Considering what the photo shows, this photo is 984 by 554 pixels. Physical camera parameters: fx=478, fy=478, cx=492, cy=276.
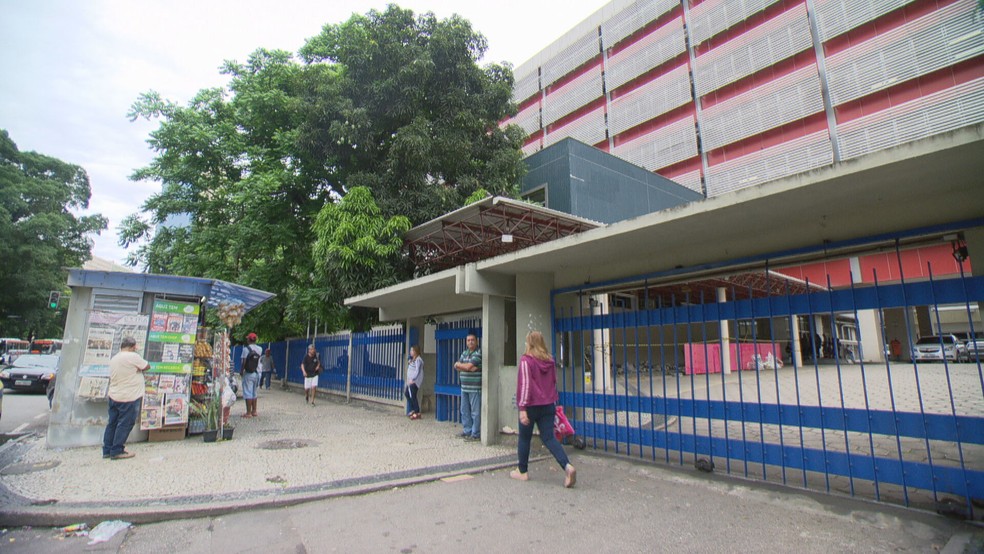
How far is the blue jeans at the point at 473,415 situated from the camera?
8039 millimetres

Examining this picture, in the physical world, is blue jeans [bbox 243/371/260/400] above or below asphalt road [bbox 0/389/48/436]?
above

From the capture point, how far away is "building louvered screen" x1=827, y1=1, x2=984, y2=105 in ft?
69.1

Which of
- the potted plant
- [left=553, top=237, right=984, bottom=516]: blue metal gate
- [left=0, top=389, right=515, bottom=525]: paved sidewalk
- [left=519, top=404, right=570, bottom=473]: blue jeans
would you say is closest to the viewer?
[left=553, top=237, right=984, bottom=516]: blue metal gate

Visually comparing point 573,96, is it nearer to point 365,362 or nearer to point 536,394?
point 365,362

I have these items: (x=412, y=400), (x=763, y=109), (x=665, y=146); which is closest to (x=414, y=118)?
(x=412, y=400)

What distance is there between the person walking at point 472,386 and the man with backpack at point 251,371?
4929 mm

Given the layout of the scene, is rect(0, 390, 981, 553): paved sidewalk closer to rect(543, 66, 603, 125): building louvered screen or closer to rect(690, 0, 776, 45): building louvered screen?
rect(690, 0, 776, 45): building louvered screen

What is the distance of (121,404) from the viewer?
666 cm

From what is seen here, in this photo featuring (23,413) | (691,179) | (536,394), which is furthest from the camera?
(691,179)

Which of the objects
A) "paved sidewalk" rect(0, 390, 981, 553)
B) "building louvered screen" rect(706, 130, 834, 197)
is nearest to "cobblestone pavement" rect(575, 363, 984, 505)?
"paved sidewalk" rect(0, 390, 981, 553)

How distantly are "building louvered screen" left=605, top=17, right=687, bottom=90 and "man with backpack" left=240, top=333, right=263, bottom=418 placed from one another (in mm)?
32747

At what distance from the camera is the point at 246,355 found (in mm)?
10297

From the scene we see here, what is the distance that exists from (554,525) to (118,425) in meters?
6.26

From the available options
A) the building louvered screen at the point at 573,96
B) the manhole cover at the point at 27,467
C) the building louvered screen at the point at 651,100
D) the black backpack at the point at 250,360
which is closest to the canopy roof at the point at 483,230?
the black backpack at the point at 250,360
